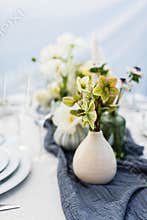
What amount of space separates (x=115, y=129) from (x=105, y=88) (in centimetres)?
27

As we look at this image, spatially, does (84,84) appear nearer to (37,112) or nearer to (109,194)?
(109,194)

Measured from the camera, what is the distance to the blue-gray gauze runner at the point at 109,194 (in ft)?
2.35

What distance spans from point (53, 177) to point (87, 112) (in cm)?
25

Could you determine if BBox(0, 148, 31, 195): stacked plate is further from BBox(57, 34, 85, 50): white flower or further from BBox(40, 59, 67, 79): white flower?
BBox(57, 34, 85, 50): white flower

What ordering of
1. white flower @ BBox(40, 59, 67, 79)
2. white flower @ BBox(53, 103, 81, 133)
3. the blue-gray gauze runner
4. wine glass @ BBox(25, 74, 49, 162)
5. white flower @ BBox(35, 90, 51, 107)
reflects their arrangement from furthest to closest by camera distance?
1. white flower @ BBox(35, 90, 51, 107)
2. white flower @ BBox(40, 59, 67, 79)
3. wine glass @ BBox(25, 74, 49, 162)
4. white flower @ BBox(53, 103, 81, 133)
5. the blue-gray gauze runner

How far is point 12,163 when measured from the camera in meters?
0.93

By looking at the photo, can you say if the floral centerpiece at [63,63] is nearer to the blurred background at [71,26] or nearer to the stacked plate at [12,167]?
the stacked plate at [12,167]

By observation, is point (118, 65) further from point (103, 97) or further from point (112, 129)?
point (103, 97)

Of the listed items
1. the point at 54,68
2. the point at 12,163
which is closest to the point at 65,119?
the point at 12,163

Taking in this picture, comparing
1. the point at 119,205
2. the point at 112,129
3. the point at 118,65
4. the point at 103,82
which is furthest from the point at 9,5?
the point at 119,205

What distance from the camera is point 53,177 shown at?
3.01ft

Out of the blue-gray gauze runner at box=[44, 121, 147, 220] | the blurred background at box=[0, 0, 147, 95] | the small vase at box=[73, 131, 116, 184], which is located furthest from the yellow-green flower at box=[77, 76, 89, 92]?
the blurred background at box=[0, 0, 147, 95]

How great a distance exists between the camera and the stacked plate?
84 cm

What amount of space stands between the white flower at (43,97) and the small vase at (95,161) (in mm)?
607
